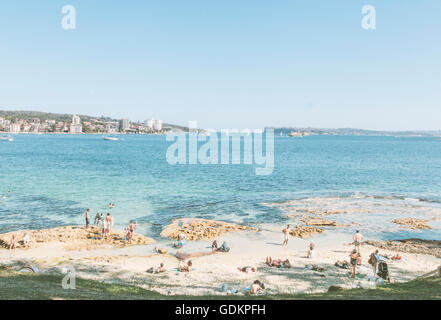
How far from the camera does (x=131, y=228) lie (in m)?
26.3

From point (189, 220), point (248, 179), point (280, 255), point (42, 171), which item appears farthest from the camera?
point (42, 171)

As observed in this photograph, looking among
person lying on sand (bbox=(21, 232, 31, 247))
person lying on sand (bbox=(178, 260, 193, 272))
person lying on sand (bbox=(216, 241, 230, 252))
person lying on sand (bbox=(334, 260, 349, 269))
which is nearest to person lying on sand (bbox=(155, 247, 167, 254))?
person lying on sand (bbox=(178, 260, 193, 272))

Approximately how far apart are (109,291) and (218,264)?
28.3 feet

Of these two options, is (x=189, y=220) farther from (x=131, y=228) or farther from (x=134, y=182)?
(x=134, y=182)

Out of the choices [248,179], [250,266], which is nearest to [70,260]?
[250,266]

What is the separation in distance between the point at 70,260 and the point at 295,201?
30203mm

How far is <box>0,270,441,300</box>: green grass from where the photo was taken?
1151 cm

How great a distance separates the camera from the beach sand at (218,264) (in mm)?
17906

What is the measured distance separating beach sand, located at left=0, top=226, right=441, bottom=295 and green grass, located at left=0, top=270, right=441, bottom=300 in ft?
6.19

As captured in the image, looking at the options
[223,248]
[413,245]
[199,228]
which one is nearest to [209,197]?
[199,228]

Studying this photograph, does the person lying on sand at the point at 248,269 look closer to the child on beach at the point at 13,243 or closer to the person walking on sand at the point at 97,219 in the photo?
the person walking on sand at the point at 97,219

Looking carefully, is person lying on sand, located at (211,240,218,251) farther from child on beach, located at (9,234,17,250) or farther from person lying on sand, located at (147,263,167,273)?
child on beach, located at (9,234,17,250)

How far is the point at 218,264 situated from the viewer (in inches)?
848
